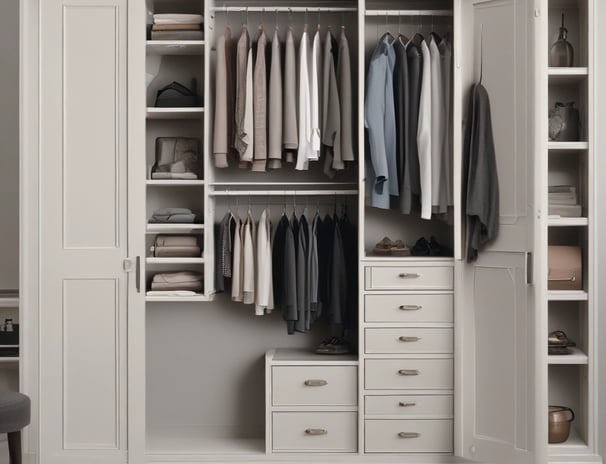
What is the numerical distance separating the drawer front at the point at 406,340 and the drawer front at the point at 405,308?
60 mm

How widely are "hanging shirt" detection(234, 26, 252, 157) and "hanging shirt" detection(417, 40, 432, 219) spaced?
942 mm

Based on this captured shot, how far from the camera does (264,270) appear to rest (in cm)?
450

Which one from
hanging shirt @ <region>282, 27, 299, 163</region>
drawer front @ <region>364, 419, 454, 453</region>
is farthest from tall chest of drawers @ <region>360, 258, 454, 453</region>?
hanging shirt @ <region>282, 27, 299, 163</region>

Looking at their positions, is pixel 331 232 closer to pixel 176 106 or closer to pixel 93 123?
pixel 176 106

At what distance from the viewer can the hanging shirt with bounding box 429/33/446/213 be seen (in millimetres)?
4379

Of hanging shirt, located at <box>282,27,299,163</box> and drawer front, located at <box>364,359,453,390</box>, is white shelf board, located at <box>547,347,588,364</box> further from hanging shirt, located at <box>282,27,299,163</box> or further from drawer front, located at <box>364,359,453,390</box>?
hanging shirt, located at <box>282,27,299,163</box>

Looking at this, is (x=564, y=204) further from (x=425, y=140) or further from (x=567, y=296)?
(x=425, y=140)

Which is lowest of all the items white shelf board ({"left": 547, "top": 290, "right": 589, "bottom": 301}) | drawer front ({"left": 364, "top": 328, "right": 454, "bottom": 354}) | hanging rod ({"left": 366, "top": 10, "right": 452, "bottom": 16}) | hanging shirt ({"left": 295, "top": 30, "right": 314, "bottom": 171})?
drawer front ({"left": 364, "top": 328, "right": 454, "bottom": 354})

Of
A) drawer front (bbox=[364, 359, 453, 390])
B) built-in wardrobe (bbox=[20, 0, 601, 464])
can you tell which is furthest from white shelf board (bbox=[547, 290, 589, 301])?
drawer front (bbox=[364, 359, 453, 390])

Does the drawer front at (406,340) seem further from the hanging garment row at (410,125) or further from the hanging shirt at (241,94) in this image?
the hanging shirt at (241,94)

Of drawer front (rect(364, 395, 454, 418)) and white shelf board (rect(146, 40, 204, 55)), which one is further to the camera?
white shelf board (rect(146, 40, 204, 55))

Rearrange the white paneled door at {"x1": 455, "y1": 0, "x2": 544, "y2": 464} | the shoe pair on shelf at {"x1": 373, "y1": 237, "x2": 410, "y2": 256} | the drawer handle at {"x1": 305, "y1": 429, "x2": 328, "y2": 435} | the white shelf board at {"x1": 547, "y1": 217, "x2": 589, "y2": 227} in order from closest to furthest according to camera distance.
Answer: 1. the white paneled door at {"x1": 455, "y1": 0, "x2": 544, "y2": 464}
2. the white shelf board at {"x1": 547, "y1": 217, "x2": 589, "y2": 227}
3. the drawer handle at {"x1": 305, "y1": 429, "x2": 328, "y2": 435}
4. the shoe pair on shelf at {"x1": 373, "y1": 237, "x2": 410, "y2": 256}

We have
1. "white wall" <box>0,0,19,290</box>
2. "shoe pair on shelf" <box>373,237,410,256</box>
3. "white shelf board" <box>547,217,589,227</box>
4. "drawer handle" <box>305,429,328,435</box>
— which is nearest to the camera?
"white shelf board" <box>547,217,589,227</box>

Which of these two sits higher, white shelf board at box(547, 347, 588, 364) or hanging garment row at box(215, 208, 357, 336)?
hanging garment row at box(215, 208, 357, 336)
